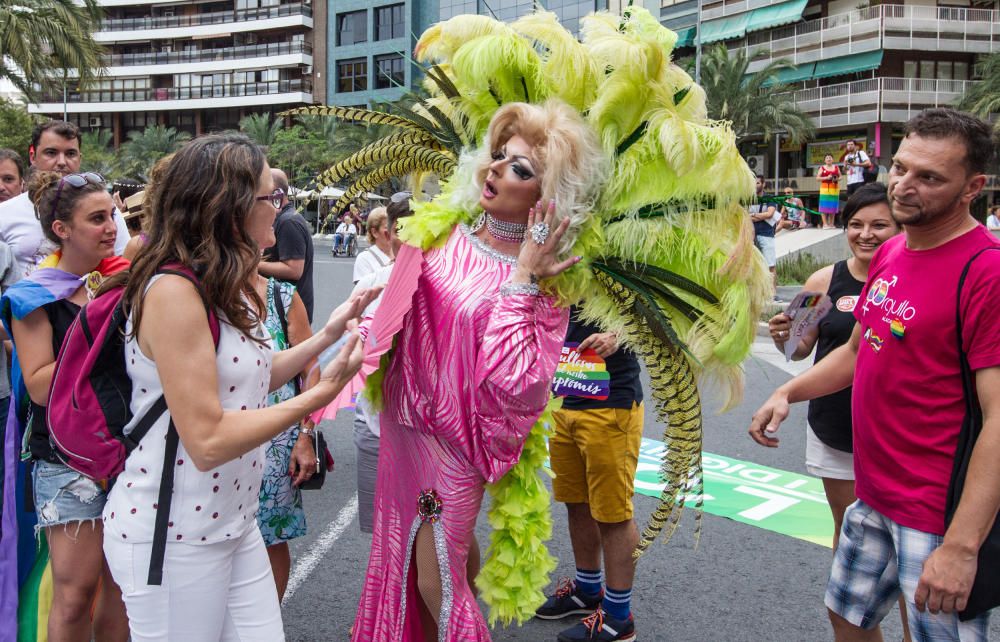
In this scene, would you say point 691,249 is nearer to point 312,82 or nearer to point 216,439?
point 216,439

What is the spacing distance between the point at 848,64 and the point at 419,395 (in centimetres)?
4345

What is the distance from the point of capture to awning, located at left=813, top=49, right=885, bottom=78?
38438mm

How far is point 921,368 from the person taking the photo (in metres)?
2.20

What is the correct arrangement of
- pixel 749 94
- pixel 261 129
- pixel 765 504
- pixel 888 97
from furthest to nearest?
pixel 261 129 < pixel 888 97 < pixel 749 94 < pixel 765 504

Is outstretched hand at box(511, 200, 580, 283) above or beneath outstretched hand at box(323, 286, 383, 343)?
above

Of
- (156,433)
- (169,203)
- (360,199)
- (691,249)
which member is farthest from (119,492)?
(691,249)

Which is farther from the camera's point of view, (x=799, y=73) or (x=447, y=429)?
(x=799, y=73)

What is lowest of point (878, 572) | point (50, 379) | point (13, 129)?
point (878, 572)

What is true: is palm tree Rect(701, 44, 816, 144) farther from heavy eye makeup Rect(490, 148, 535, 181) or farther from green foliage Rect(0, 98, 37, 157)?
heavy eye makeup Rect(490, 148, 535, 181)

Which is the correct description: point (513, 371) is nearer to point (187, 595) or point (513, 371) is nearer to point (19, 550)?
point (187, 595)

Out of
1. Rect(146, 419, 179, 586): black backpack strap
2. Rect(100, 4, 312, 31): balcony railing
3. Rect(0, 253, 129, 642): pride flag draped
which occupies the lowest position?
Rect(0, 253, 129, 642): pride flag draped

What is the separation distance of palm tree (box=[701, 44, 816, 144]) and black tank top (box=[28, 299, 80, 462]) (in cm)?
3504

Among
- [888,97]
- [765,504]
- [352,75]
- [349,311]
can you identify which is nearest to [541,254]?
[349,311]

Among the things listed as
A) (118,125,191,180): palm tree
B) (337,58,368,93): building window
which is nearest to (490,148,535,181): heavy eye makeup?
(337,58,368,93): building window
